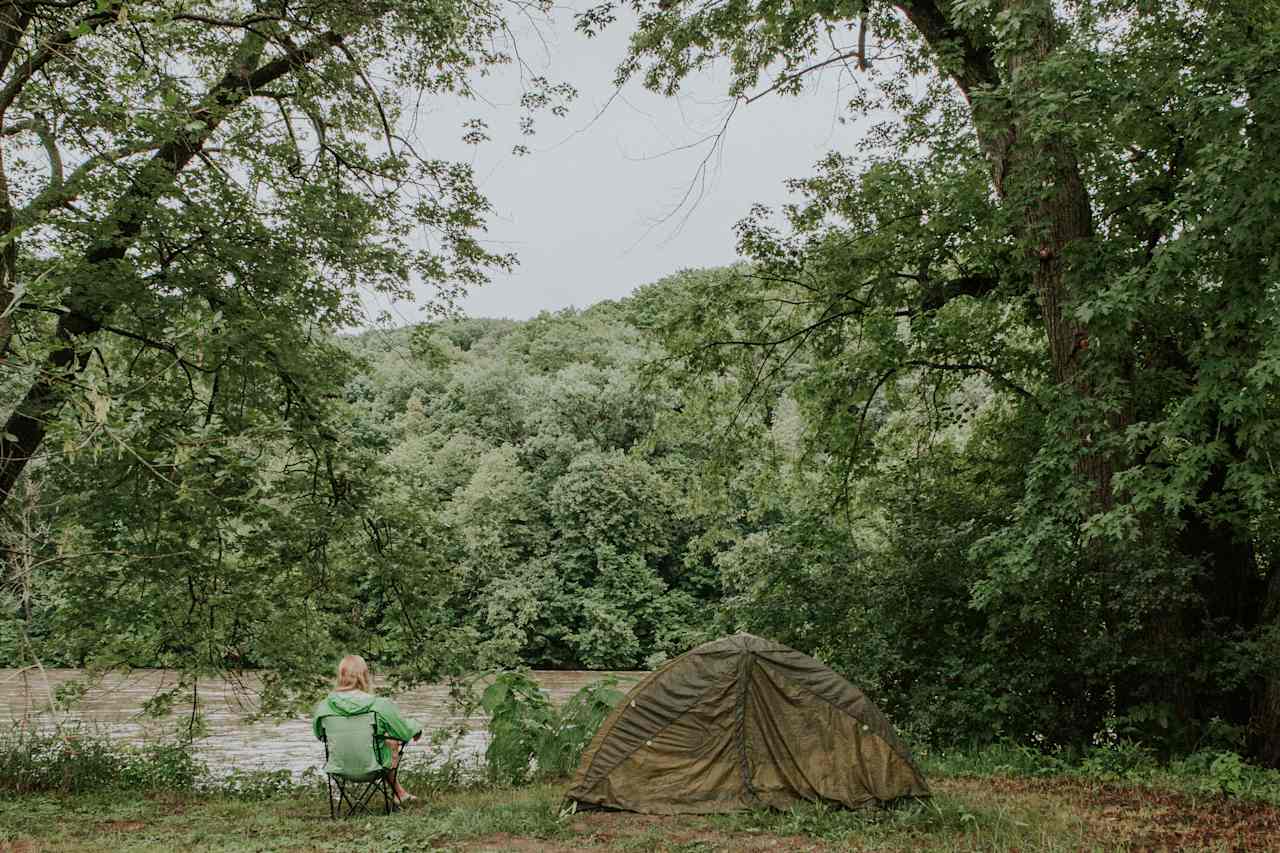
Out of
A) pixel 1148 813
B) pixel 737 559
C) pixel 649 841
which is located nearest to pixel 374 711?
pixel 649 841

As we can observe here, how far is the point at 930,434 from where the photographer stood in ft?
45.9

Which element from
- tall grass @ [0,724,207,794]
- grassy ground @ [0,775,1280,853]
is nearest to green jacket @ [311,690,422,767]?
grassy ground @ [0,775,1280,853]

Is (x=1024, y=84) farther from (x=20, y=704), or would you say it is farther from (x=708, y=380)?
(x=20, y=704)

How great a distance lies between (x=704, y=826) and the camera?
23.4ft

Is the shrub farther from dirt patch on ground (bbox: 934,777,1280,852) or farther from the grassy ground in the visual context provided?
dirt patch on ground (bbox: 934,777,1280,852)

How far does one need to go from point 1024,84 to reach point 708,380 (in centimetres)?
651

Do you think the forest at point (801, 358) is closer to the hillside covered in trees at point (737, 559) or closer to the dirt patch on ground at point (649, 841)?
the hillside covered in trees at point (737, 559)

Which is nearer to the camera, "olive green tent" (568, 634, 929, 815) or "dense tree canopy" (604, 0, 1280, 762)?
"dense tree canopy" (604, 0, 1280, 762)

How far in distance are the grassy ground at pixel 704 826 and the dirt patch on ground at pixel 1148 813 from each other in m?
0.02

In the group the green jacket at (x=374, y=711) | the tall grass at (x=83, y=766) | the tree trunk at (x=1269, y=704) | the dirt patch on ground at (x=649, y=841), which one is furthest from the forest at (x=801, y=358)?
the dirt patch on ground at (x=649, y=841)

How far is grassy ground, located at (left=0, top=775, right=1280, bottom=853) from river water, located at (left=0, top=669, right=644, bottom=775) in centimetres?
174

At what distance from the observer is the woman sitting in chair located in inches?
289

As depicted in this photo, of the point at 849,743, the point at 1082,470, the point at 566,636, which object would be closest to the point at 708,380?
the point at 1082,470

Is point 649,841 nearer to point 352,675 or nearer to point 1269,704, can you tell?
point 352,675
